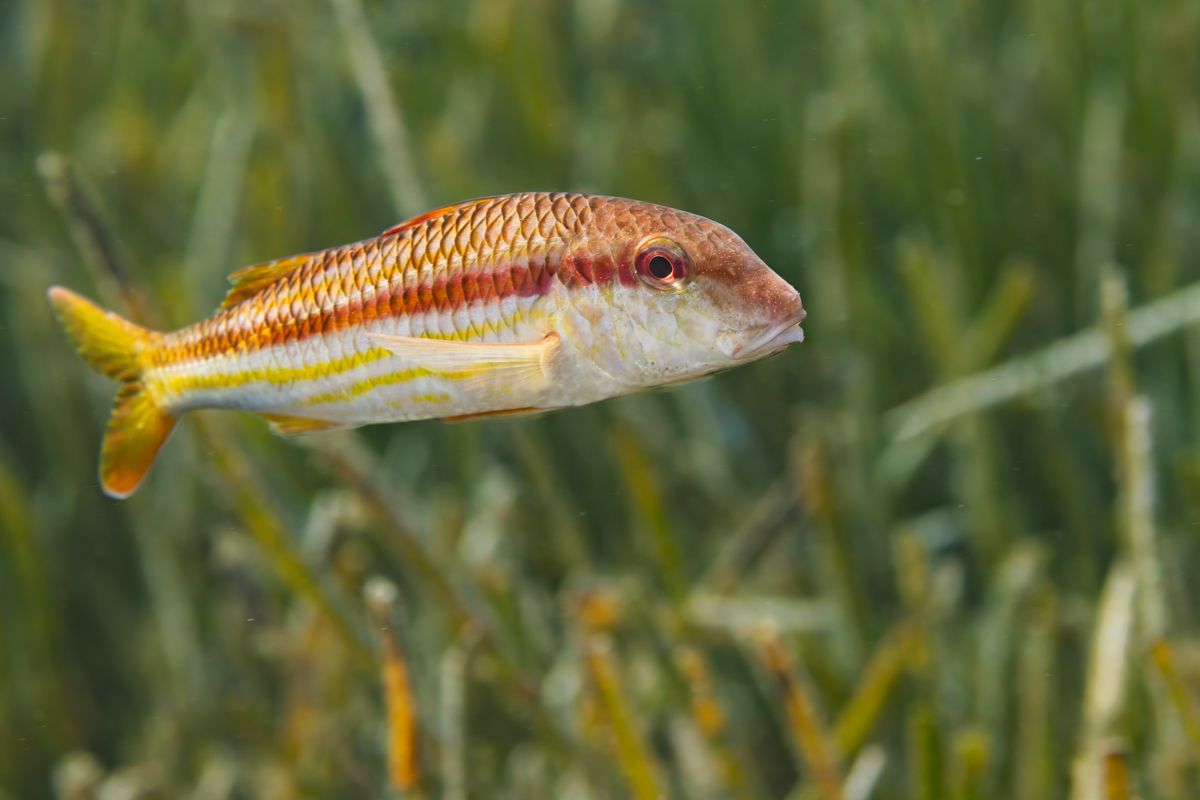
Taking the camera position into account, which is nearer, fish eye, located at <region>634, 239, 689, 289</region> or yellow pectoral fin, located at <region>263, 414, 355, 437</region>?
fish eye, located at <region>634, 239, 689, 289</region>

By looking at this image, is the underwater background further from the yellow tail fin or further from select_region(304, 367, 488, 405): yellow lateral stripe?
select_region(304, 367, 488, 405): yellow lateral stripe

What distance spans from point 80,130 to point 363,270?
10.5ft

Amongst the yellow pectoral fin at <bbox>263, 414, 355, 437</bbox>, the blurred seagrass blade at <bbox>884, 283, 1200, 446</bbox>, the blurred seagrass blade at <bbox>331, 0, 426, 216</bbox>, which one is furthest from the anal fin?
the blurred seagrass blade at <bbox>884, 283, 1200, 446</bbox>

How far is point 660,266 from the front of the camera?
2.54 feet

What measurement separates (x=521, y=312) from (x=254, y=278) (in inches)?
10.8

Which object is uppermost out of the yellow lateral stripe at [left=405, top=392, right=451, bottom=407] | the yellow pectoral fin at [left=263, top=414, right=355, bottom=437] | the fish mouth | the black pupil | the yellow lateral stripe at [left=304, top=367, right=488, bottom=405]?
the black pupil

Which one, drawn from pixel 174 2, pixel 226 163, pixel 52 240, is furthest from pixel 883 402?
pixel 174 2

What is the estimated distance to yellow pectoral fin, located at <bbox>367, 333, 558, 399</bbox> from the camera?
75cm

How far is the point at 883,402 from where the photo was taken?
268 centimetres

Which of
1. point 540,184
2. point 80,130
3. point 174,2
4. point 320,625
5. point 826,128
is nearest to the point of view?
point 320,625

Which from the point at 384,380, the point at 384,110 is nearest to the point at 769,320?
the point at 384,380

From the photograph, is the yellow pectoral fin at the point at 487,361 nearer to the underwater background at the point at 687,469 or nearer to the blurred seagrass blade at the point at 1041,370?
the underwater background at the point at 687,469

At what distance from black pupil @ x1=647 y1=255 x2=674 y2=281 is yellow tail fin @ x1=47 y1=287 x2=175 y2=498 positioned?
0.42m

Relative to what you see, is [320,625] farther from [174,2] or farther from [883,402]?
[174,2]
